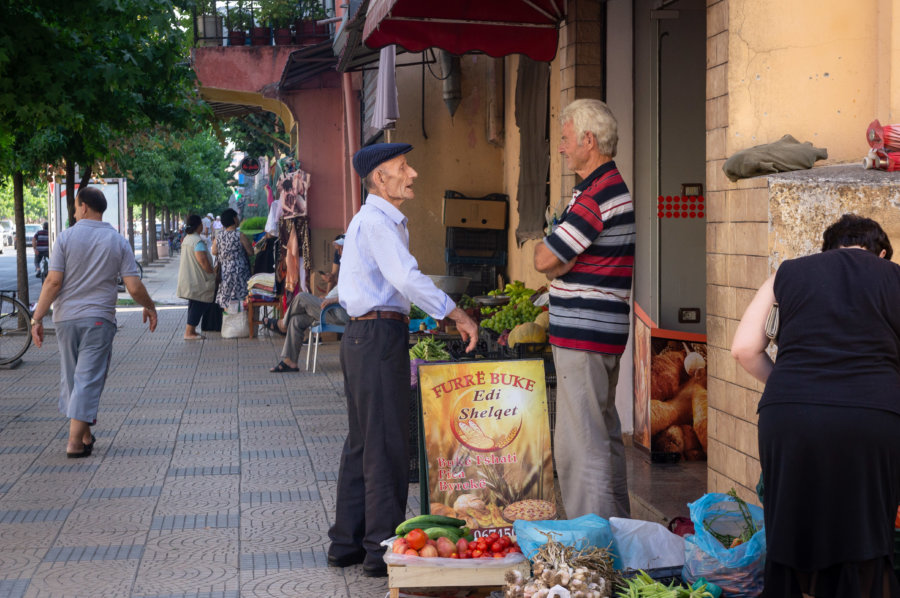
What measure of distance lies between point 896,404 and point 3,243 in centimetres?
8809

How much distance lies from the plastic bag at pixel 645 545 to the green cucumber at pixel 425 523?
74cm

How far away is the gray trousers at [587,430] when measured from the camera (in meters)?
4.91

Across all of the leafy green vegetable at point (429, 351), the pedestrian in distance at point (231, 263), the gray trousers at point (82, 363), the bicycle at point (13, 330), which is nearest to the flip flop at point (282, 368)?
the bicycle at point (13, 330)

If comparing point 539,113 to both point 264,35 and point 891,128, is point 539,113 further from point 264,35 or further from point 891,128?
point 264,35

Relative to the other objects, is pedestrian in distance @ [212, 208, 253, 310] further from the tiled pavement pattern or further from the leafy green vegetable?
the leafy green vegetable

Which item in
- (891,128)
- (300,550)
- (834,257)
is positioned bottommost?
(300,550)

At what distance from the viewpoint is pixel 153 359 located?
554 inches

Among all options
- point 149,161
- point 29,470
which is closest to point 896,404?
point 29,470

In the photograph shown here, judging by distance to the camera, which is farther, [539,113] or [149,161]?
[149,161]

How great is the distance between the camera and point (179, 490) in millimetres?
6906

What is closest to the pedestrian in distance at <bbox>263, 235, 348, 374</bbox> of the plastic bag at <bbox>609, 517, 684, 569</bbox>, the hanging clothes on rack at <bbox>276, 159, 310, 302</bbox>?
the hanging clothes on rack at <bbox>276, 159, 310, 302</bbox>

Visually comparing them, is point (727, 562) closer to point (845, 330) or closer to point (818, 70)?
point (845, 330)

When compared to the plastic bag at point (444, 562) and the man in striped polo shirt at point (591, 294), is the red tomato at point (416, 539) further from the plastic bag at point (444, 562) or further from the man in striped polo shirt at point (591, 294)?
the man in striped polo shirt at point (591, 294)

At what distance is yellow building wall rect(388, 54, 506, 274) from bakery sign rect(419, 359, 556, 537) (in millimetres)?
7408
